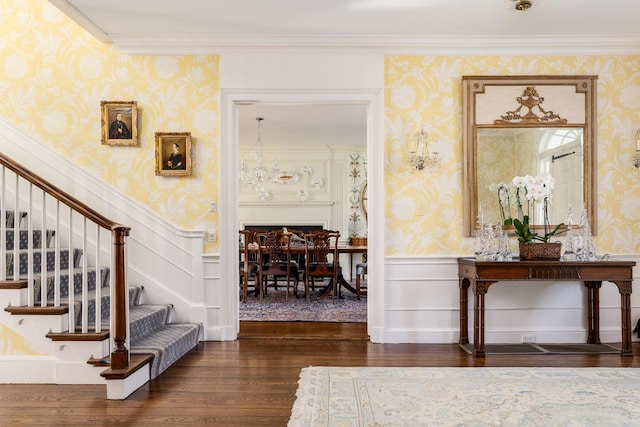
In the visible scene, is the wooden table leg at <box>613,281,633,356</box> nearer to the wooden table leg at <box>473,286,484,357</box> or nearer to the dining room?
the wooden table leg at <box>473,286,484,357</box>

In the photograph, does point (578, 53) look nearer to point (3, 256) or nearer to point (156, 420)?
point (156, 420)

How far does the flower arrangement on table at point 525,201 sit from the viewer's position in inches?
175

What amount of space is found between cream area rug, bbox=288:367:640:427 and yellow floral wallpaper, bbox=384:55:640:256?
1.42 m

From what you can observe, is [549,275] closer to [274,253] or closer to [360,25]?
[360,25]

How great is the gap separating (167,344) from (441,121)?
10.1 feet

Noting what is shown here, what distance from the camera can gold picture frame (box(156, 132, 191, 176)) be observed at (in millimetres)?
4746

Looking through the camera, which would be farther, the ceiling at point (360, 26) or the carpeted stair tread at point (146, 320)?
the ceiling at point (360, 26)

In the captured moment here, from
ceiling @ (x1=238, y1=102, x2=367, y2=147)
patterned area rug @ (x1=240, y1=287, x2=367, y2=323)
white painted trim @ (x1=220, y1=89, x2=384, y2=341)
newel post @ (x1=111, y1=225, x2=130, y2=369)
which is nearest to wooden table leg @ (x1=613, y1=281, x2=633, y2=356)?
white painted trim @ (x1=220, y1=89, x2=384, y2=341)

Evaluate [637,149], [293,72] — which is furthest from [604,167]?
[293,72]

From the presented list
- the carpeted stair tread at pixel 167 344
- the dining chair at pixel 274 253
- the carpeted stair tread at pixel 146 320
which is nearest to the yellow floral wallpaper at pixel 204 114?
the carpeted stair tread at pixel 146 320

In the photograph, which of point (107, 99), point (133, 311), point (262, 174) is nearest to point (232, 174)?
point (107, 99)

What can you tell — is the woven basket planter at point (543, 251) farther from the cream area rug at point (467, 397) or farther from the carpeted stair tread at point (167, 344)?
the carpeted stair tread at point (167, 344)

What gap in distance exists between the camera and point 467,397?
3.11 metres

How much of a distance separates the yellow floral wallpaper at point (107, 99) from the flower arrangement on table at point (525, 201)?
2691mm
